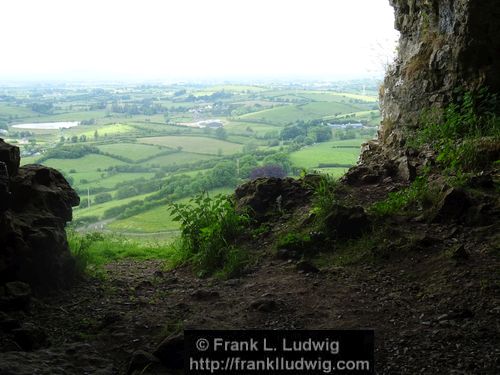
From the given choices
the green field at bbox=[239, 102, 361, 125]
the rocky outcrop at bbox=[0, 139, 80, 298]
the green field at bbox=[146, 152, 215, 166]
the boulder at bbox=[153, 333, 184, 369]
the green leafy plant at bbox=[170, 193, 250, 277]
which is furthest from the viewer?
the green field at bbox=[239, 102, 361, 125]

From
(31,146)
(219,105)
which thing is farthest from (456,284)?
(219,105)

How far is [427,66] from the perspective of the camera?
9664 mm

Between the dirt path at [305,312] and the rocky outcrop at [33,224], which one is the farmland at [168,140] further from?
the dirt path at [305,312]

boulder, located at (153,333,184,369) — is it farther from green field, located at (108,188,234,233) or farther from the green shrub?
green field, located at (108,188,234,233)

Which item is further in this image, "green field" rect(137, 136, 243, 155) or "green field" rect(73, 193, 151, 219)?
"green field" rect(137, 136, 243, 155)

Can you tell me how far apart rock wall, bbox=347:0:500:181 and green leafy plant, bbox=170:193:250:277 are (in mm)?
2349

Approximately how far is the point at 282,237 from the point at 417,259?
2128mm

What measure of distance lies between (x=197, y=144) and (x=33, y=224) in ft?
78.1

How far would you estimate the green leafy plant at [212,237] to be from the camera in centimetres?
689

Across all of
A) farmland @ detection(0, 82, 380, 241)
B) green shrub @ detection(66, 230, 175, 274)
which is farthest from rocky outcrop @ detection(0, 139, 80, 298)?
farmland @ detection(0, 82, 380, 241)

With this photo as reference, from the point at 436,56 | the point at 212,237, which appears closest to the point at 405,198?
the point at 212,237

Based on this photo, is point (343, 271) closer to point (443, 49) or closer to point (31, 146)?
point (443, 49)

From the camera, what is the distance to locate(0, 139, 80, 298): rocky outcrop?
219 inches

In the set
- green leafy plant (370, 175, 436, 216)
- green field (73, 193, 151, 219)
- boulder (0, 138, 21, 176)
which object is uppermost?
A: boulder (0, 138, 21, 176)
